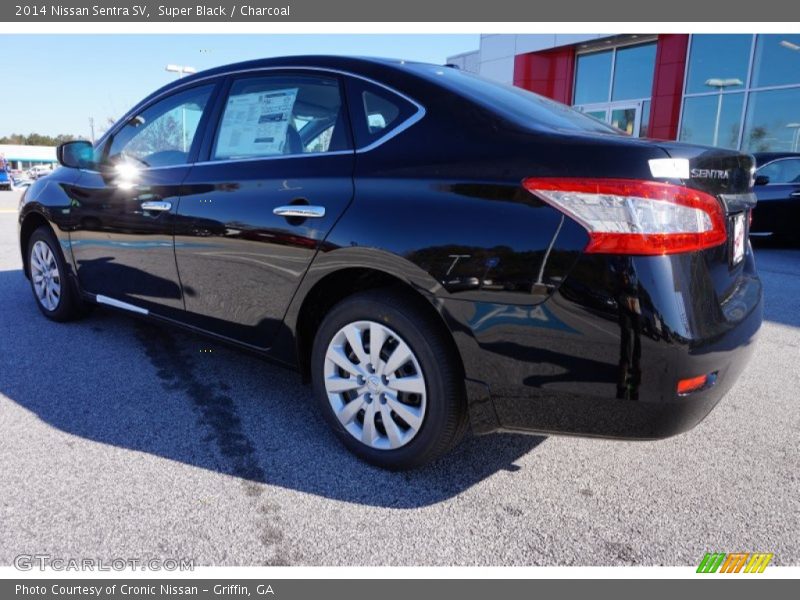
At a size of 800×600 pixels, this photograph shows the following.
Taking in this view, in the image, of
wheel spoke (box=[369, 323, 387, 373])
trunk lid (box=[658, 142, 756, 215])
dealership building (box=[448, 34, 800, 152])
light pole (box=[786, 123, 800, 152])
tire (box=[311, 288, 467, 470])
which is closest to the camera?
trunk lid (box=[658, 142, 756, 215])

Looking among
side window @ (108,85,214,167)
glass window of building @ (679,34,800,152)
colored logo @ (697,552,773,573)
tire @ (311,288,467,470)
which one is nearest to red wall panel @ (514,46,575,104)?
glass window of building @ (679,34,800,152)

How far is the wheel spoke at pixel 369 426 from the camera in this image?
2.42m

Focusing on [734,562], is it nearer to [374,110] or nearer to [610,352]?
[610,352]

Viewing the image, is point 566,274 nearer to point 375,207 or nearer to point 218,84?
point 375,207

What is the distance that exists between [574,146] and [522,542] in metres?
1.33

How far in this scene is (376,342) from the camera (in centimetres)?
233

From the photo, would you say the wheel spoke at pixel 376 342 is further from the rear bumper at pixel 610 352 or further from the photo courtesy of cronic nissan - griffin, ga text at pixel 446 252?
the rear bumper at pixel 610 352

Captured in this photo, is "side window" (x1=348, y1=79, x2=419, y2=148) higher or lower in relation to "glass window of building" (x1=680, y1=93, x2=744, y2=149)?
higher

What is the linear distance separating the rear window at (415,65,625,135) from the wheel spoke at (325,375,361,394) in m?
1.19

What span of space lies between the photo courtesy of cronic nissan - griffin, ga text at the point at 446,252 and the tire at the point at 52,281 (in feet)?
4.25

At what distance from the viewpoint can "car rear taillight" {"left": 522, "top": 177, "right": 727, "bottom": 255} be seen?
5.88 ft

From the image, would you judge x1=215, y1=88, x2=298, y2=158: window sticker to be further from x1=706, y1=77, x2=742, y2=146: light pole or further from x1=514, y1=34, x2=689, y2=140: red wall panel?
x1=706, y1=77, x2=742, y2=146: light pole

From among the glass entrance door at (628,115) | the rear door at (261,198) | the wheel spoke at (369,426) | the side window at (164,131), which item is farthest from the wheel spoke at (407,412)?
the glass entrance door at (628,115)

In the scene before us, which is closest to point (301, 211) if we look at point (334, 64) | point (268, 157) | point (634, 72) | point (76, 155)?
point (268, 157)
